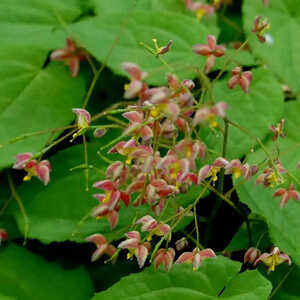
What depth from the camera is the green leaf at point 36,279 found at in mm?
850

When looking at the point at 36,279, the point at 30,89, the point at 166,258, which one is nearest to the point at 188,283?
the point at 166,258

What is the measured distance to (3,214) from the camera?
970 mm

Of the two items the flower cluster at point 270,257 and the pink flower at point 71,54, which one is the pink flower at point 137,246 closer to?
the flower cluster at point 270,257

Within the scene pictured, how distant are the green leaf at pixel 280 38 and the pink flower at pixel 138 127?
22.7 inches

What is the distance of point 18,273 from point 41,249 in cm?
9

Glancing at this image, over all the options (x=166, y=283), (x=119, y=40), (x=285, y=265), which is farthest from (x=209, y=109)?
(x=119, y=40)

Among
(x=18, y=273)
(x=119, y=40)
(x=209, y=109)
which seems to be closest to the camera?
(x=209, y=109)

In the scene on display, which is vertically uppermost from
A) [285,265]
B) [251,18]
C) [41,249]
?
[251,18]

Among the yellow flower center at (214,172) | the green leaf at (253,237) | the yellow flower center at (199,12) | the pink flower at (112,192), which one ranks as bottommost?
the green leaf at (253,237)

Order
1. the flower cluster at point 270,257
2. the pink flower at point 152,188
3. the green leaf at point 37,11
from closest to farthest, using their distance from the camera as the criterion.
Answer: the pink flower at point 152,188, the flower cluster at point 270,257, the green leaf at point 37,11

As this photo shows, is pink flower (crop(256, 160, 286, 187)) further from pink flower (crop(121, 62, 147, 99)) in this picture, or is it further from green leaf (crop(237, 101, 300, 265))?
pink flower (crop(121, 62, 147, 99))

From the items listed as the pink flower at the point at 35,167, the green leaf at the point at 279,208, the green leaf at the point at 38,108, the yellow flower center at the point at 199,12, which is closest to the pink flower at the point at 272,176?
the green leaf at the point at 279,208

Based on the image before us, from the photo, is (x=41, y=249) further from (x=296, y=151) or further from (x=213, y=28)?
(x=213, y=28)

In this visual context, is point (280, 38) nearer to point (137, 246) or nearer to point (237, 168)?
point (237, 168)
